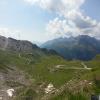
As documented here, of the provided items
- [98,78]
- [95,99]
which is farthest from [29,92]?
[95,99]

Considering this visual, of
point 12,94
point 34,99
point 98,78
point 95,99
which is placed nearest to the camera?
point 95,99

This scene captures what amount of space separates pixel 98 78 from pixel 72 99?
143m

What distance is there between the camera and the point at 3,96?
194625mm

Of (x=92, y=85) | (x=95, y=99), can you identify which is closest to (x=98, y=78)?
(x=92, y=85)

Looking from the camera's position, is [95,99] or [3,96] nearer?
[95,99]

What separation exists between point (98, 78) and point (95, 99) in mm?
154455

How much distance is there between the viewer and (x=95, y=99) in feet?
108

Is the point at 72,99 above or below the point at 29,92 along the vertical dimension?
above

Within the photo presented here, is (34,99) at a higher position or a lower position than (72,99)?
lower

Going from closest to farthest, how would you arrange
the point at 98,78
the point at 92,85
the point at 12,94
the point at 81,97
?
the point at 81,97 → the point at 92,85 → the point at 98,78 → the point at 12,94

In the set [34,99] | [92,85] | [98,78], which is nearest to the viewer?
[34,99]

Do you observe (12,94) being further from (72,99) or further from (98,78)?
(72,99)

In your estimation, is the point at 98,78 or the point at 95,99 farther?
the point at 98,78

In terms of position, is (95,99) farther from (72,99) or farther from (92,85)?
(92,85)
